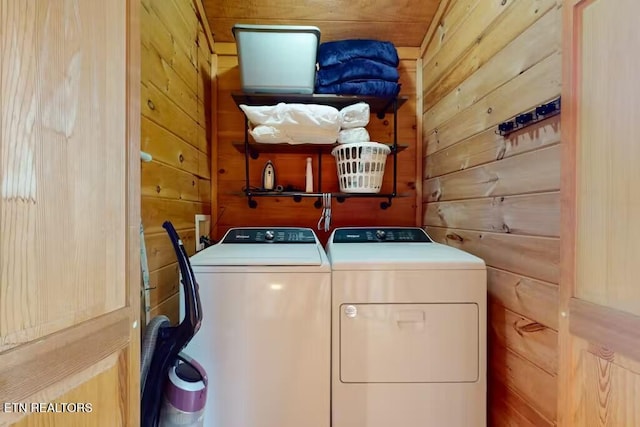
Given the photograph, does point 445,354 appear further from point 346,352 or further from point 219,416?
point 219,416

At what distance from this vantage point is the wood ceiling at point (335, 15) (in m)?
1.78

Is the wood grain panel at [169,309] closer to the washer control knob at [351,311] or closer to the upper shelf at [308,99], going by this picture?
the washer control knob at [351,311]

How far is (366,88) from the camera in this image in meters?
1.76

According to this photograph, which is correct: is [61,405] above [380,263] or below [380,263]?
below

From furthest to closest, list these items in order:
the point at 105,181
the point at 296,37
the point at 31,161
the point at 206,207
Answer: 1. the point at 206,207
2. the point at 296,37
3. the point at 105,181
4. the point at 31,161

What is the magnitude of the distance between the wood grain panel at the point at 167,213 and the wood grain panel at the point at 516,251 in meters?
1.33

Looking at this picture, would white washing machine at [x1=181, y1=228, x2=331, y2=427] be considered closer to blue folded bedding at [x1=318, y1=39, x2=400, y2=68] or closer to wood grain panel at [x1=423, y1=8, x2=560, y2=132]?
wood grain panel at [x1=423, y1=8, x2=560, y2=132]

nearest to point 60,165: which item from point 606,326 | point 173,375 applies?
point 173,375

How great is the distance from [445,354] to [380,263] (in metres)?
0.42

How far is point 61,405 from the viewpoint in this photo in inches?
22.0

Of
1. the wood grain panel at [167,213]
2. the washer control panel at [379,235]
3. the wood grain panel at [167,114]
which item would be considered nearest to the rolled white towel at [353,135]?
the washer control panel at [379,235]

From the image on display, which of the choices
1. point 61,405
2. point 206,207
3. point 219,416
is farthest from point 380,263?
point 206,207

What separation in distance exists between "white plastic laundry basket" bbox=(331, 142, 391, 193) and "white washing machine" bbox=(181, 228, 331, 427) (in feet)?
2.29

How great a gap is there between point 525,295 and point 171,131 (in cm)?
153
